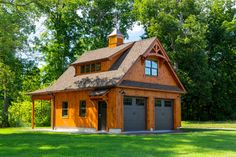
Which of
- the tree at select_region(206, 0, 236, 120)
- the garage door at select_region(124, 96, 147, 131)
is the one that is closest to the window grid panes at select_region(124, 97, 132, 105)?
the garage door at select_region(124, 96, 147, 131)

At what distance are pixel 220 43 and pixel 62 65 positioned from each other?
22408 mm

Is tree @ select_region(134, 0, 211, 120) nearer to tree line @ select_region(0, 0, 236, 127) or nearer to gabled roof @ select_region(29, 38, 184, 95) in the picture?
tree line @ select_region(0, 0, 236, 127)

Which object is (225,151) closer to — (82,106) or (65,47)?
(82,106)

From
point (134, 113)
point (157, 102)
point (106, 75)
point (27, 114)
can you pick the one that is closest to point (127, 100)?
point (134, 113)

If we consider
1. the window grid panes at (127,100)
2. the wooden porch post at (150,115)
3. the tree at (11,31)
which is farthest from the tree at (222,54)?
the tree at (11,31)

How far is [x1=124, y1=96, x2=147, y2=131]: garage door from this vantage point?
26.7 metres

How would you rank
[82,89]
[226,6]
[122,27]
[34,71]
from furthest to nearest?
1. [226,6]
2. [122,27]
3. [34,71]
4. [82,89]

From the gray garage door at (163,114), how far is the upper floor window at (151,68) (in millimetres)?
2221

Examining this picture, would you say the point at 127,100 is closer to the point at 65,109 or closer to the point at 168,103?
the point at 168,103

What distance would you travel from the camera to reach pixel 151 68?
96.0ft

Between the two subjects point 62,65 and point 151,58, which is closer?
point 151,58

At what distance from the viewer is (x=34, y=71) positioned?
41.3 m

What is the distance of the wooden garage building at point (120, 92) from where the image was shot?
1029 inches


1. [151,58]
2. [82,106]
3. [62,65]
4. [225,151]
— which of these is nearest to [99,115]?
[82,106]
